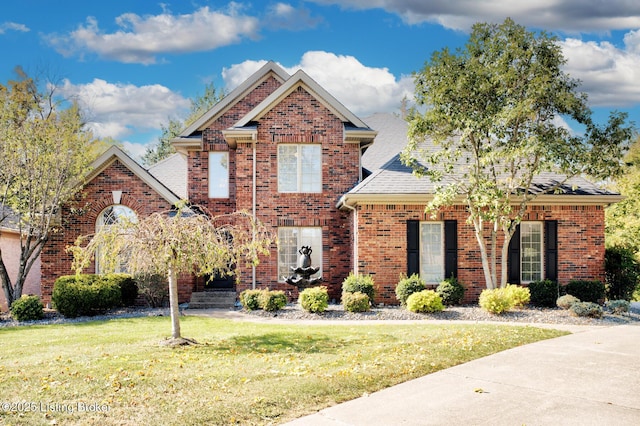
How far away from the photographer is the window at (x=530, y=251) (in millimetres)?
17656

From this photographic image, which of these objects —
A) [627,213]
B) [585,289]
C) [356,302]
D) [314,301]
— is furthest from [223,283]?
[627,213]

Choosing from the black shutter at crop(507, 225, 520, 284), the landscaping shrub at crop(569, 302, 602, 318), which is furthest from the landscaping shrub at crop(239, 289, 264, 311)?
the landscaping shrub at crop(569, 302, 602, 318)

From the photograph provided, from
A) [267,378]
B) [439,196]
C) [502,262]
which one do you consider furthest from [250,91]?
[267,378]

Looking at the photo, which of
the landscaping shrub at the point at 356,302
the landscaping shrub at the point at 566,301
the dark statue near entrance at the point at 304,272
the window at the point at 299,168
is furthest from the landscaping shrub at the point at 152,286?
the landscaping shrub at the point at 566,301

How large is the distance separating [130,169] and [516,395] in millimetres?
15086

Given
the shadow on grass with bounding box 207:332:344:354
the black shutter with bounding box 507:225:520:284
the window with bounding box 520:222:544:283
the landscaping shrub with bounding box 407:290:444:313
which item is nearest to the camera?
the shadow on grass with bounding box 207:332:344:354

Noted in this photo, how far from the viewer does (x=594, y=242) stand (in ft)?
57.9

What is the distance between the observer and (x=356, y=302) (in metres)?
15.4

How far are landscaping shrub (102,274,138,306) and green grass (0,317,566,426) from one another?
4.20 m

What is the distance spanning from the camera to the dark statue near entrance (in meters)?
18.0

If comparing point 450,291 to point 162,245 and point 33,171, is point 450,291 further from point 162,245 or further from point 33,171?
point 33,171

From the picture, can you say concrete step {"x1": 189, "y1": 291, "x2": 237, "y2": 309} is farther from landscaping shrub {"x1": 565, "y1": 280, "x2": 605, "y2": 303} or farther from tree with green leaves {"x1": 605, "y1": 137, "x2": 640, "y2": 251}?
tree with green leaves {"x1": 605, "y1": 137, "x2": 640, "y2": 251}

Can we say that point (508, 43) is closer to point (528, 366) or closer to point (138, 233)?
point (528, 366)

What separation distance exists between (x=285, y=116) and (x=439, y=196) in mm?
6118
